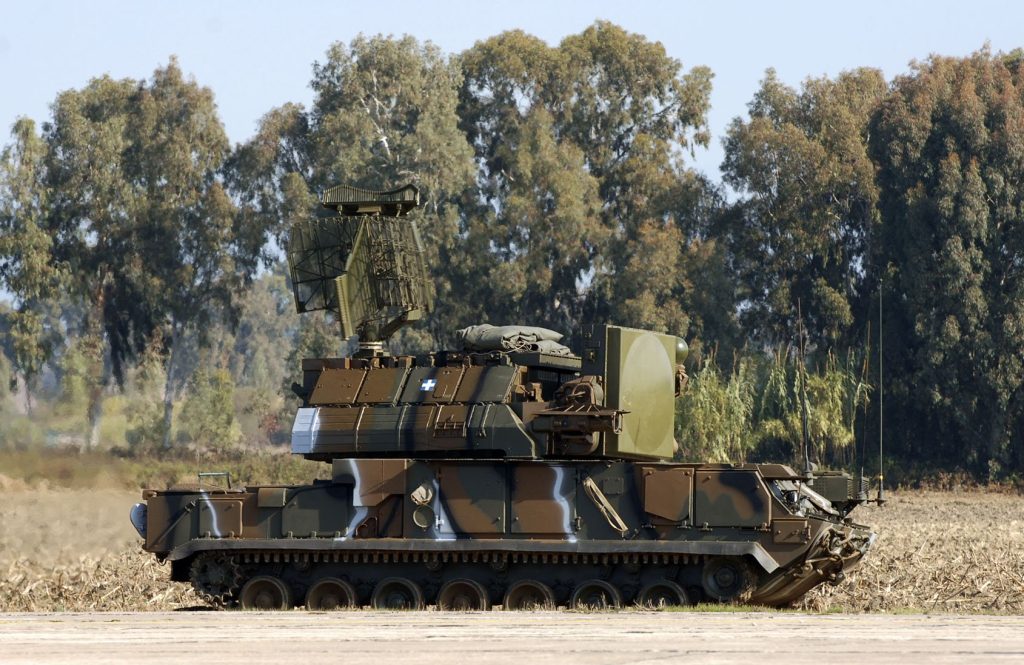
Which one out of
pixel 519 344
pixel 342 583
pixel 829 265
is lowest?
pixel 342 583

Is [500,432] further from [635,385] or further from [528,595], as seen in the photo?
[528,595]

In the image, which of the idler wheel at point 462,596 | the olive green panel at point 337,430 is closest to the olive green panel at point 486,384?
the olive green panel at point 337,430

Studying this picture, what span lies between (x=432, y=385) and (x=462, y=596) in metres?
2.85

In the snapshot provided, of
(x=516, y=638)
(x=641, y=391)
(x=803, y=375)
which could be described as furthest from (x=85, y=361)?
(x=516, y=638)

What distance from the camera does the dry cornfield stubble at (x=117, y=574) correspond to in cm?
2394

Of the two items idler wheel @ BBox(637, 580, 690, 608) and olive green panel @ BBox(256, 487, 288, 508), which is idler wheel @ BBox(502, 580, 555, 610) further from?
olive green panel @ BBox(256, 487, 288, 508)

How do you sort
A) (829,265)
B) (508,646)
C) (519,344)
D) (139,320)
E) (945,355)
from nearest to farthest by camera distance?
(508,646) < (519,344) < (945,355) < (829,265) < (139,320)

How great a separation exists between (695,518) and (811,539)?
1.47m

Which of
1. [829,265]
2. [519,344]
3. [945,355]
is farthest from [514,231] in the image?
[519,344]

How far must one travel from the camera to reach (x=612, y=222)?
68.2m

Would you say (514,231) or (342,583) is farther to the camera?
(514,231)

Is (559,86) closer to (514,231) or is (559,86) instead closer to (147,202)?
(514,231)

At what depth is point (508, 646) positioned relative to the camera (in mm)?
16688

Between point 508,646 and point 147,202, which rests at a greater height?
point 147,202
